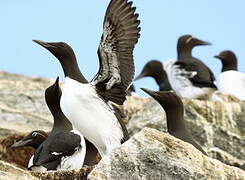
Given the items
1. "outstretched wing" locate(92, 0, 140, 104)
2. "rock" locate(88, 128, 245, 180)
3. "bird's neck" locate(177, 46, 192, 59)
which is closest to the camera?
"rock" locate(88, 128, 245, 180)

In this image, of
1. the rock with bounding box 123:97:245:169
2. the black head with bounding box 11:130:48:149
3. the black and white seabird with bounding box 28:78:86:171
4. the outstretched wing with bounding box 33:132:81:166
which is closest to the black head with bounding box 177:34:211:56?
the rock with bounding box 123:97:245:169

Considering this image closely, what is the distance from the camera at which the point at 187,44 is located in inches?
788

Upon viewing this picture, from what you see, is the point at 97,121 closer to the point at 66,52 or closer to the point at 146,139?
the point at 66,52

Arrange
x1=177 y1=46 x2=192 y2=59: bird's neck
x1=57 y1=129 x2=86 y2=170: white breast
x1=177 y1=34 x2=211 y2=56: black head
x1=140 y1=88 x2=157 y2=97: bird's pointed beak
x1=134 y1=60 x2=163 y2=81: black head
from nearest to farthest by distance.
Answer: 1. x1=140 y1=88 x2=157 y2=97: bird's pointed beak
2. x1=57 y1=129 x2=86 y2=170: white breast
3. x1=177 y1=46 x2=192 y2=59: bird's neck
4. x1=177 y1=34 x2=211 y2=56: black head
5. x1=134 y1=60 x2=163 y2=81: black head

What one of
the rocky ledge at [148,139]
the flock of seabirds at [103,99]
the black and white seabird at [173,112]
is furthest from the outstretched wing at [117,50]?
the rocky ledge at [148,139]

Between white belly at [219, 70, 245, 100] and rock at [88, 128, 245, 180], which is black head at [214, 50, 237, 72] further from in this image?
rock at [88, 128, 245, 180]

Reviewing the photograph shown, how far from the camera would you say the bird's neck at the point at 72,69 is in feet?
36.4

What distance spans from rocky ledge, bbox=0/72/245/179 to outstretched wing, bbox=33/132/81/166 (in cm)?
35

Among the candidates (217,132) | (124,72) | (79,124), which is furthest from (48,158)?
(217,132)

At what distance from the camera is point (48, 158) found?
11.0 meters

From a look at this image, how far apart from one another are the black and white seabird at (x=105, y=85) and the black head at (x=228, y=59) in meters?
8.47

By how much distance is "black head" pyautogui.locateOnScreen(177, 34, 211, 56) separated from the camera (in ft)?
65.0

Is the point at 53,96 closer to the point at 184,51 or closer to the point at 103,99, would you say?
the point at 103,99

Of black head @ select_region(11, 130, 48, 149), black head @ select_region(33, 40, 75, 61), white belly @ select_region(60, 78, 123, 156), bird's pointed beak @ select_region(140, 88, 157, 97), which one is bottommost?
black head @ select_region(11, 130, 48, 149)
